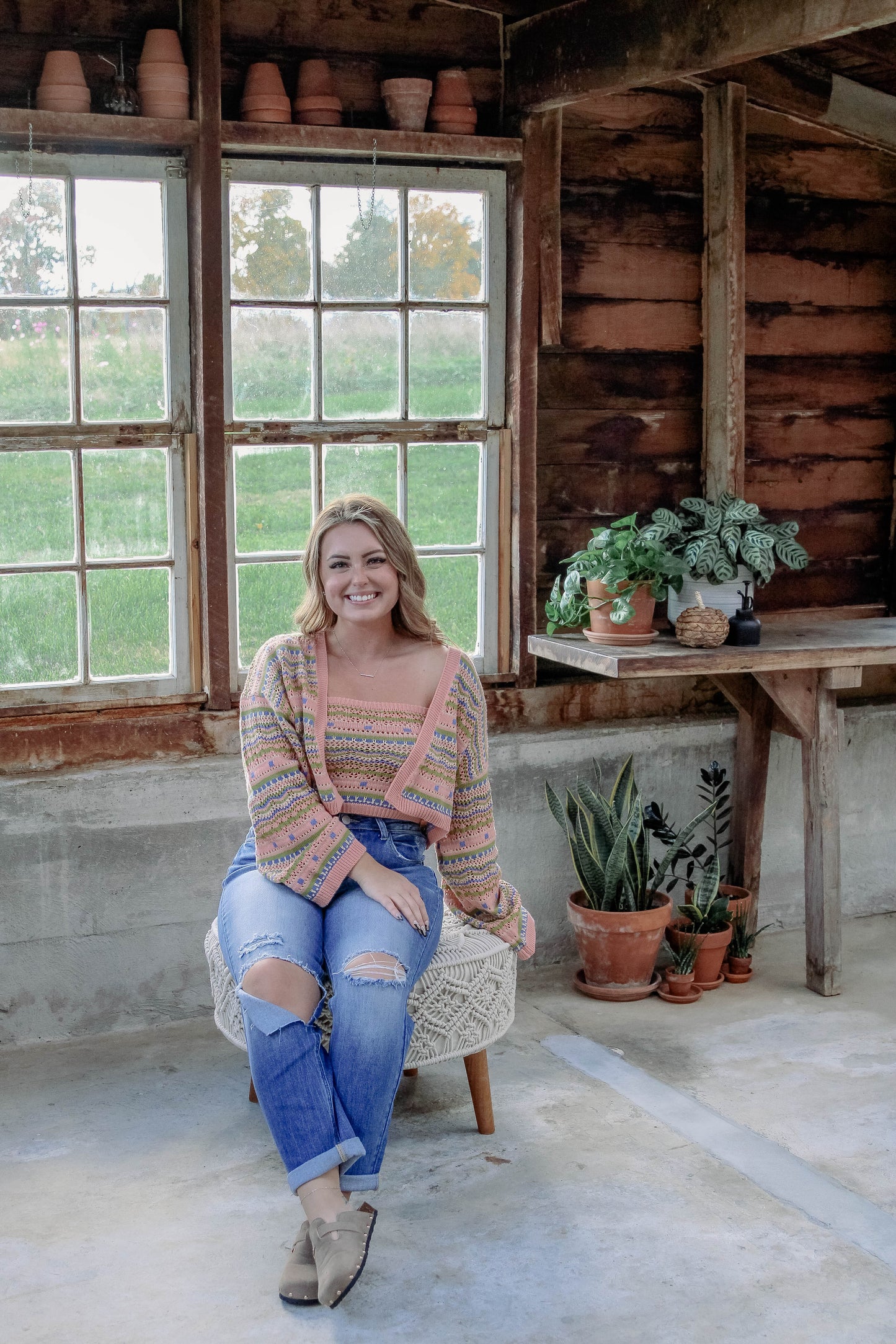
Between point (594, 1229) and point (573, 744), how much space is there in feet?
5.94

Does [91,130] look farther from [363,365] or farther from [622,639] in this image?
[622,639]

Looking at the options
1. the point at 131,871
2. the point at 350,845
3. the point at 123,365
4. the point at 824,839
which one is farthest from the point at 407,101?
the point at 824,839

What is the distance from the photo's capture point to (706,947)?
4.11 m

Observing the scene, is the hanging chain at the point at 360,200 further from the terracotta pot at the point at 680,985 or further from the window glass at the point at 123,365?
the terracotta pot at the point at 680,985

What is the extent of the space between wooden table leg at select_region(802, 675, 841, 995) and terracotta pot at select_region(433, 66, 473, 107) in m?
2.00

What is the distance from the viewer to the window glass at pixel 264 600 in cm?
399

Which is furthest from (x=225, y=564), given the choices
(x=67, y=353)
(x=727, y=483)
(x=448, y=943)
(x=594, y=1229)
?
(x=594, y=1229)

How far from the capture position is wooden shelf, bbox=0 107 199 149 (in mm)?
3500

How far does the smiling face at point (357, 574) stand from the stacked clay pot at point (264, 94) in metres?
1.36

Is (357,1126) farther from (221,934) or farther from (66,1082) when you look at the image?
(66,1082)

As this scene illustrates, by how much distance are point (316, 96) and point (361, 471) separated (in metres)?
1.02

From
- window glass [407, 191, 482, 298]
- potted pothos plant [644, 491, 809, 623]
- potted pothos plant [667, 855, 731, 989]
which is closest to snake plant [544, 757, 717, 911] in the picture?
potted pothos plant [667, 855, 731, 989]

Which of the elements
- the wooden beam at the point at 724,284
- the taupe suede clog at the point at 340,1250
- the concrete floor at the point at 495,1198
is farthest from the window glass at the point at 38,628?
the wooden beam at the point at 724,284

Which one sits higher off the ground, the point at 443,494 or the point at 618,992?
the point at 443,494
